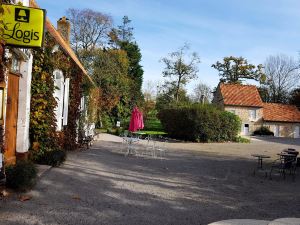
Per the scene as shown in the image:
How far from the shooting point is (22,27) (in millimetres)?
5977

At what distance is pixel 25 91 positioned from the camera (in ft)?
32.4

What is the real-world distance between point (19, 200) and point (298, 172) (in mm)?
9987

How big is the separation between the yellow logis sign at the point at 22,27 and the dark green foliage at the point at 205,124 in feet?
76.8

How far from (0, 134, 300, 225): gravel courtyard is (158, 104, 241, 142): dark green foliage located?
53.7 ft

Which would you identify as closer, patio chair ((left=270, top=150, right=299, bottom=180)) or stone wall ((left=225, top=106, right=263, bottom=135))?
patio chair ((left=270, top=150, right=299, bottom=180))

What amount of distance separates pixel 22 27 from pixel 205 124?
23694 millimetres

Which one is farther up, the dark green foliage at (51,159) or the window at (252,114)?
the window at (252,114)

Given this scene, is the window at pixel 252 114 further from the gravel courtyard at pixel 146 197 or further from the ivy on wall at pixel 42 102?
the ivy on wall at pixel 42 102

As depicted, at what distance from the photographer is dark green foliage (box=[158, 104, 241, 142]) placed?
28859 millimetres

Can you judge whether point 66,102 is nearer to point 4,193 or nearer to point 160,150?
point 160,150

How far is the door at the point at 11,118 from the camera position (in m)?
9.06

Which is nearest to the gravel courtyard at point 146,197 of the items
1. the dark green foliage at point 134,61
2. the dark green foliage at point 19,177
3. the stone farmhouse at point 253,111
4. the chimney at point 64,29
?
the dark green foliage at point 19,177

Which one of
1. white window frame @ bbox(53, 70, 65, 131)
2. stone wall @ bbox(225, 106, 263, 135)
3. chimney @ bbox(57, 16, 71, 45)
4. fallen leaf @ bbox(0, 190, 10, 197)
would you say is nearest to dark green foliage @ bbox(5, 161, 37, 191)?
fallen leaf @ bbox(0, 190, 10, 197)

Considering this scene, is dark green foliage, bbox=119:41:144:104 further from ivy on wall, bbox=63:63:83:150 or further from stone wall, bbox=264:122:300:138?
ivy on wall, bbox=63:63:83:150
